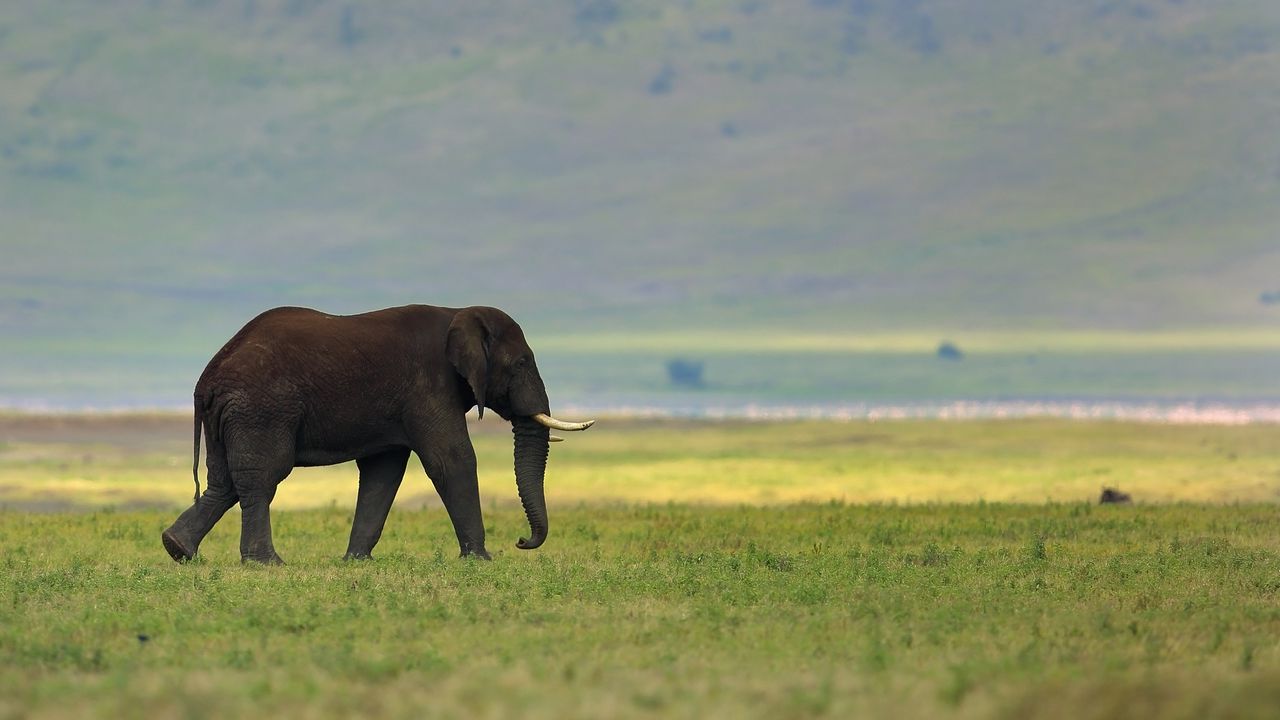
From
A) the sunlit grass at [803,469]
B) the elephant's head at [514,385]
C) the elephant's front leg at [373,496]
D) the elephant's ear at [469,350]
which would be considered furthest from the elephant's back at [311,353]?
the sunlit grass at [803,469]

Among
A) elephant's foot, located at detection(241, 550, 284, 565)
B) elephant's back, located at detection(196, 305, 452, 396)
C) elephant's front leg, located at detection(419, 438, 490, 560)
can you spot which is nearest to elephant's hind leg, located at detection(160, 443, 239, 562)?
elephant's foot, located at detection(241, 550, 284, 565)

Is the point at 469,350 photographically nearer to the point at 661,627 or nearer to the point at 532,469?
the point at 532,469

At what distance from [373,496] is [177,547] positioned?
2862 millimetres

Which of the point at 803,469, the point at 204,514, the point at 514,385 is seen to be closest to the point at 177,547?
the point at 204,514

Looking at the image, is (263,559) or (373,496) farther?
(373,496)

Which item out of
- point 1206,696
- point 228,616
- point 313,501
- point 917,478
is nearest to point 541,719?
point 1206,696

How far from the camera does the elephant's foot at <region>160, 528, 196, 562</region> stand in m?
22.5

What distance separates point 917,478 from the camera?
5197cm

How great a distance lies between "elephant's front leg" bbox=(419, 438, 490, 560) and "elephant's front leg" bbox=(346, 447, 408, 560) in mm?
682

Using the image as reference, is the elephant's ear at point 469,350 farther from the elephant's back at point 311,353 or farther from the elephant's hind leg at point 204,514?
the elephant's hind leg at point 204,514

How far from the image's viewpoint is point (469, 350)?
2331 centimetres

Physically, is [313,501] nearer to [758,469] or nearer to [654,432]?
[758,469]

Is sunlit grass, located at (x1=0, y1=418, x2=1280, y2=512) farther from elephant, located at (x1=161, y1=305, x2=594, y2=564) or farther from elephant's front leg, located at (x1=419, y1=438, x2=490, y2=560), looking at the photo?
elephant's front leg, located at (x1=419, y1=438, x2=490, y2=560)

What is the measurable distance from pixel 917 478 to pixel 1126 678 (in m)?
39.8
